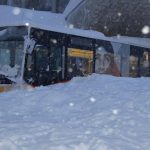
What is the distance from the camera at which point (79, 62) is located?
13.6 m

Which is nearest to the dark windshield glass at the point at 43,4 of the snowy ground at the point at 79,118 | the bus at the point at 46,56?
the bus at the point at 46,56

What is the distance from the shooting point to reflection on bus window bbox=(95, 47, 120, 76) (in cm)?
1421

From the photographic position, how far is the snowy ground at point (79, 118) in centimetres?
527

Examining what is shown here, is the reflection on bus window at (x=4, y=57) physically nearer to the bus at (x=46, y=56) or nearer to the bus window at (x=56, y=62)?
the bus at (x=46, y=56)

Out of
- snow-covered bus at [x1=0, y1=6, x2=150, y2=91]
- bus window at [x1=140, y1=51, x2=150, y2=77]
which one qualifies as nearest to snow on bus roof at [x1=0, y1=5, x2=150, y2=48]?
snow-covered bus at [x1=0, y1=6, x2=150, y2=91]

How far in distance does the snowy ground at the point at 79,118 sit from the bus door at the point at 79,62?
2.35m

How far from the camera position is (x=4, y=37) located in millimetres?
12922

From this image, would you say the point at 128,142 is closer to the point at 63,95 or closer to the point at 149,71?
the point at 63,95

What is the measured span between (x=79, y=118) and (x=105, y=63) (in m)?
7.67

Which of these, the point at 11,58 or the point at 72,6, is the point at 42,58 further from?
the point at 72,6

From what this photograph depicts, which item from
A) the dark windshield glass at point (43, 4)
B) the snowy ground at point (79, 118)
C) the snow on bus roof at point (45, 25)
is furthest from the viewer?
the dark windshield glass at point (43, 4)

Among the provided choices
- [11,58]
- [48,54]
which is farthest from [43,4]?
[11,58]

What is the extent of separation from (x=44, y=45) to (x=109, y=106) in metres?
5.11

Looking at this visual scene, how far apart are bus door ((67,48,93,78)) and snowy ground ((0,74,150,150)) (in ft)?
7.72
